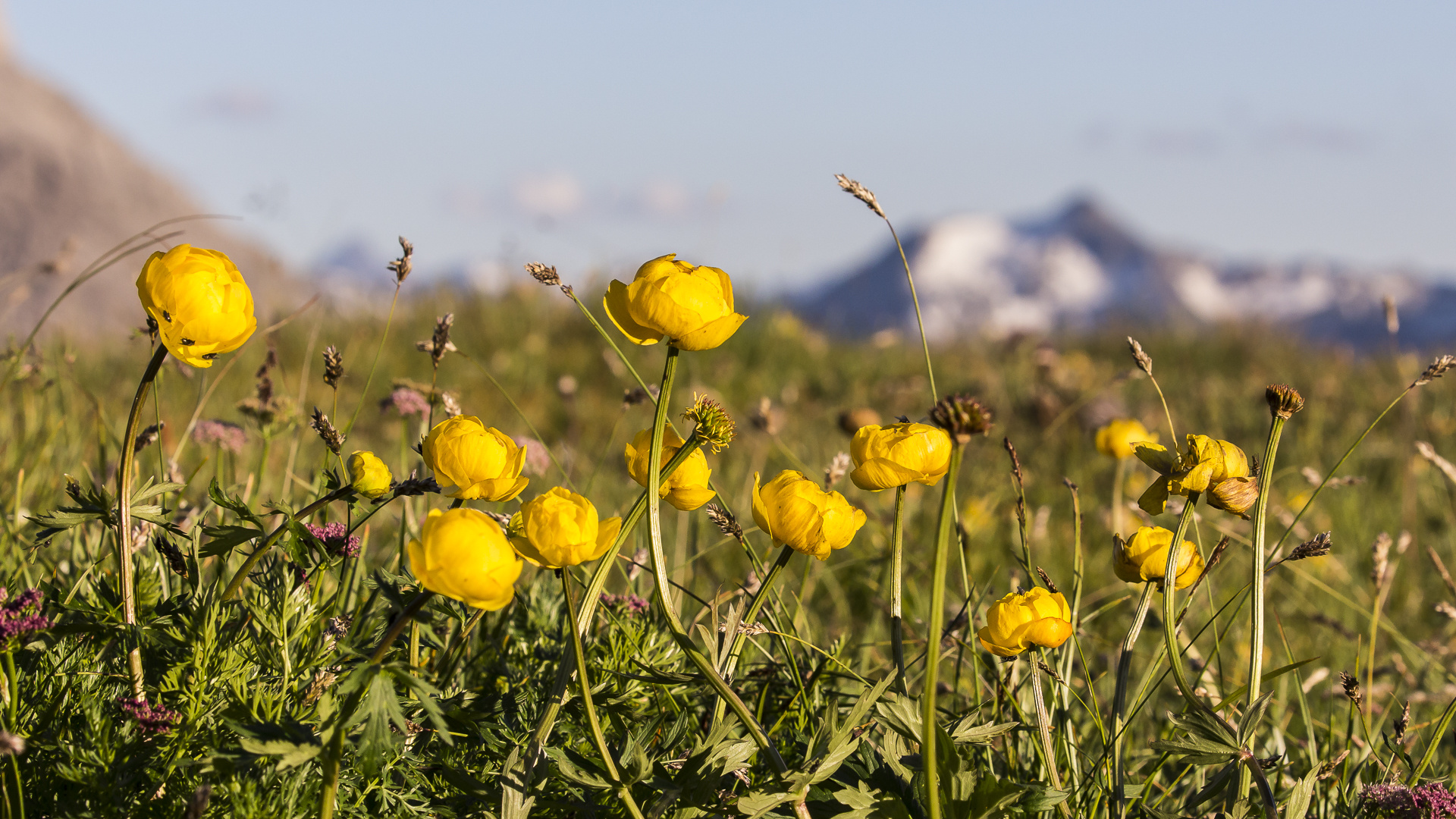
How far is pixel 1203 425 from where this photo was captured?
4.95 meters

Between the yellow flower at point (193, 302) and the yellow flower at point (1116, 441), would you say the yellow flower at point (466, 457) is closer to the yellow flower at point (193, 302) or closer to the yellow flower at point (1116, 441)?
the yellow flower at point (193, 302)

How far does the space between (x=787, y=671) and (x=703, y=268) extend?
733 mm

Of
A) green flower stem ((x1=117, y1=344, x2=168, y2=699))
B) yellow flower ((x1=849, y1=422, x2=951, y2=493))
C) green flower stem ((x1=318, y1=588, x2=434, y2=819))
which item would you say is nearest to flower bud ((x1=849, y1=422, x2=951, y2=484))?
yellow flower ((x1=849, y1=422, x2=951, y2=493))

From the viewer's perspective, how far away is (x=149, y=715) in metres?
1.06

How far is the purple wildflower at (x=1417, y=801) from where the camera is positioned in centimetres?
113

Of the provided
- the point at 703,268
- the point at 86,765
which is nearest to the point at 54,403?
the point at 86,765

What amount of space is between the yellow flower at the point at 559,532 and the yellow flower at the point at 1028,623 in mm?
464

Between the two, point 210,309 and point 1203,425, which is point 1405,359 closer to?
point 1203,425

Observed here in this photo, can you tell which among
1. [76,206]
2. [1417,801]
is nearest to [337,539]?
[1417,801]

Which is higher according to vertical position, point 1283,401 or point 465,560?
point 465,560

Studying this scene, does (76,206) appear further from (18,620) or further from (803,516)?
(803,516)

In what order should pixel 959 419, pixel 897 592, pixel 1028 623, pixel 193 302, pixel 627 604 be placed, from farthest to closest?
1. pixel 627 604
2. pixel 897 592
3. pixel 1028 623
4. pixel 193 302
5. pixel 959 419

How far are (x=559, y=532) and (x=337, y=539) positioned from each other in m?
0.45

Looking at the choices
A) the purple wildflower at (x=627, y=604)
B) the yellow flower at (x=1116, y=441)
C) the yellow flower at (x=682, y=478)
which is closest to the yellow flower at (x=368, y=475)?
the yellow flower at (x=682, y=478)
